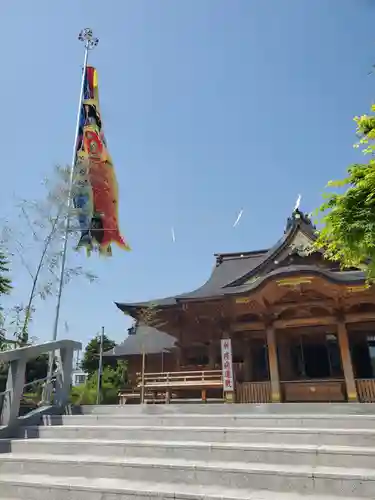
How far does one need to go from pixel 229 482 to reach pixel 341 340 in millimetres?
8625

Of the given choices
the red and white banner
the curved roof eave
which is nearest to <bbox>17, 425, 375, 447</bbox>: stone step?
the curved roof eave

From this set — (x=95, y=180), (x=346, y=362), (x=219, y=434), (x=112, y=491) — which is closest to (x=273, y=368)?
(x=346, y=362)

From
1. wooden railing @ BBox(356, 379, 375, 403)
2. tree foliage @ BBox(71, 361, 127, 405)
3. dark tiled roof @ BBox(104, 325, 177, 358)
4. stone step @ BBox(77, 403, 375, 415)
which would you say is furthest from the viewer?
dark tiled roof @ BBox(104, 325, 177, 358)

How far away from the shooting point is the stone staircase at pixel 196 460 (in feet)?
11.2

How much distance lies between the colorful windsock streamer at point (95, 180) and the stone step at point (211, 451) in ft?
19.9

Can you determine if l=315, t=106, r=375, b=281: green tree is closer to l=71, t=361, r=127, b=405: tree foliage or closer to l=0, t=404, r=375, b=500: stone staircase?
l=0, t=404, r=375, b=500: stone staircase

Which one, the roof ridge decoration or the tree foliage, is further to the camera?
the tree foliage

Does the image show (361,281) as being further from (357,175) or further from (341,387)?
(357,175)

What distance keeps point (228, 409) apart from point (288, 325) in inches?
215

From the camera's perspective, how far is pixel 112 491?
360 cm

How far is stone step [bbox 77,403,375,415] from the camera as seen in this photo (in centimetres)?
683

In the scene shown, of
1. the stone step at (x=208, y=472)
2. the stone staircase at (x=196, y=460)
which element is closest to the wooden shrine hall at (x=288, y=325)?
the stone staircase at (x=196, y=460)

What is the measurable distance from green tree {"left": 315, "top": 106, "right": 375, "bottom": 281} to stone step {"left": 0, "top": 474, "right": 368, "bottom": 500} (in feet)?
9.26

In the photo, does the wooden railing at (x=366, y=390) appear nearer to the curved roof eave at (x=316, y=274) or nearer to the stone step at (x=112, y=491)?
the curved roof eave at (x=316, y=274)
